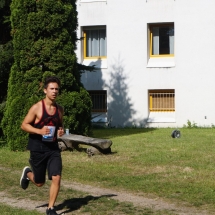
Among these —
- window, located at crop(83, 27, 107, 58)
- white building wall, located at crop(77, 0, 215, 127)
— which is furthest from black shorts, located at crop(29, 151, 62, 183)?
window, located at crop(83, 27, 107, 58)

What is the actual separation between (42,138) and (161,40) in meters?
19.1

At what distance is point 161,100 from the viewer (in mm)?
27531

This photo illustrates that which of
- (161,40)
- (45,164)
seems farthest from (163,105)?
(45,164)

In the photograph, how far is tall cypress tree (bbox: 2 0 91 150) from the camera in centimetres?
1652

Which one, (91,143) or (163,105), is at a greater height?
(163,105)

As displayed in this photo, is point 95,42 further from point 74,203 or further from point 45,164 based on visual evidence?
point 45,164

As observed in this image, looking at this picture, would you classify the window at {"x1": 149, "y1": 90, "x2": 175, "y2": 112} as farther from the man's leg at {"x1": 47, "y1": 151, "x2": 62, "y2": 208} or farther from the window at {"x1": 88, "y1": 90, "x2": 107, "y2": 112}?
the man's leg at {"x1": 47, "y1": 151, "x2": 62, "y2": 208}

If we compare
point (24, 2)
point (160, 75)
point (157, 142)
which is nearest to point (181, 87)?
point (160, 75)

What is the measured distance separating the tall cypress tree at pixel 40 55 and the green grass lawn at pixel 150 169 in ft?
4.49

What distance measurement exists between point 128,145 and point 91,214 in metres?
8.38

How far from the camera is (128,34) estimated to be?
2722cm

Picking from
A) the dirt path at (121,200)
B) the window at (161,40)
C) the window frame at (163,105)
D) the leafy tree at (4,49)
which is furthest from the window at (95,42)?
the dirt path at (121,200)

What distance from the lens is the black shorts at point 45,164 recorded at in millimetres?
8727

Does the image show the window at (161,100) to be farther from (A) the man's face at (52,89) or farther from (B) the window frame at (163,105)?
(A) the man's face at (52,89)
